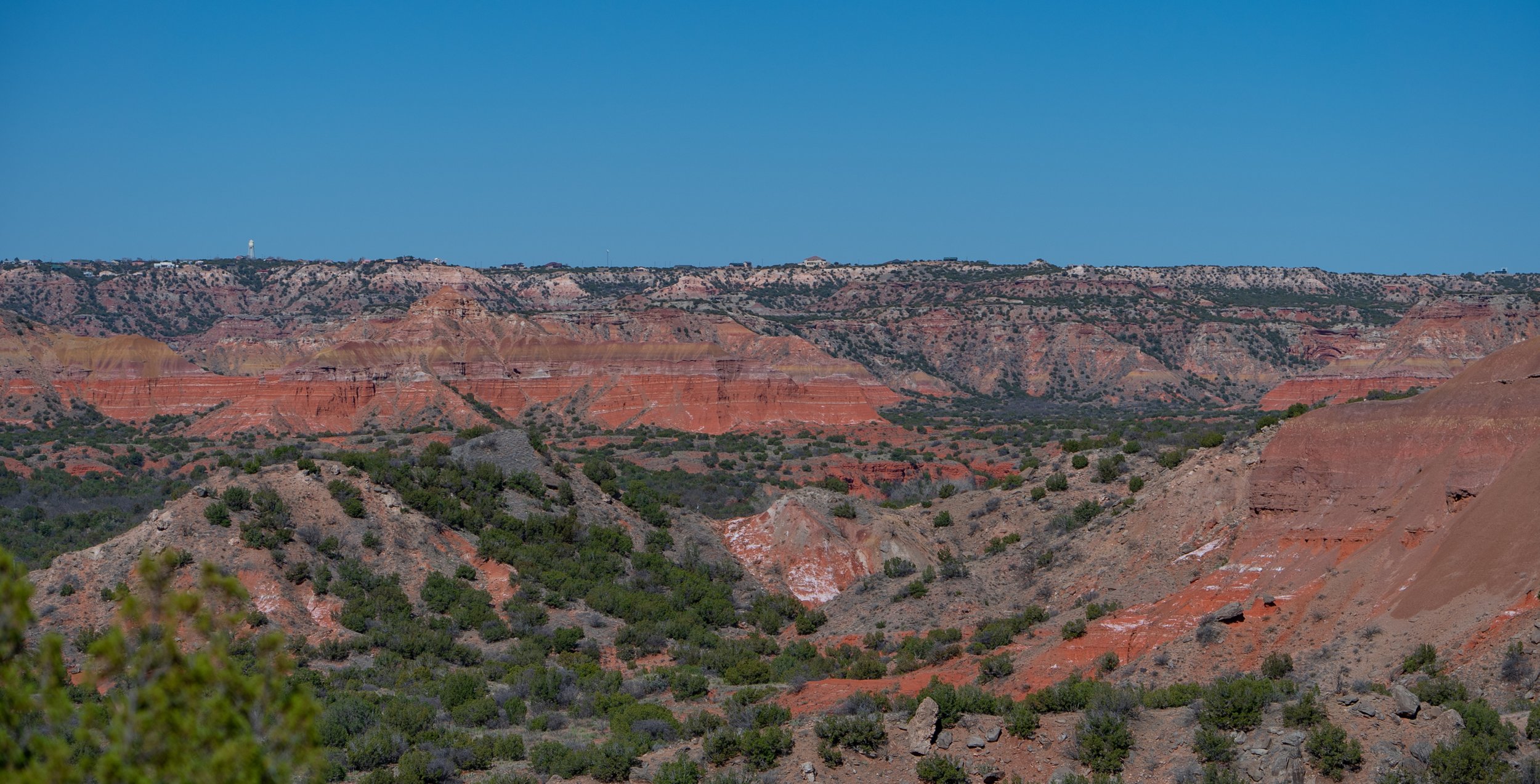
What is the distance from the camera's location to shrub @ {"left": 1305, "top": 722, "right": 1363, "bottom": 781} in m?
16.3

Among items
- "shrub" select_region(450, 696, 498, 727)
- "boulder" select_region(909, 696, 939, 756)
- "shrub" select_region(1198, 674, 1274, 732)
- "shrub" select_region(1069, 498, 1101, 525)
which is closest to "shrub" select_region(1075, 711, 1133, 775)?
"shrub" select_region(1198, 674, 1274, 732)

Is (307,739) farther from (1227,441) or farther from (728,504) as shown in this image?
(728,504)

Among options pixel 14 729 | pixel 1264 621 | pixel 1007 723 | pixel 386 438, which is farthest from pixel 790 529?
pixel 386 438

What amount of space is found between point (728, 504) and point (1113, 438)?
1779cm

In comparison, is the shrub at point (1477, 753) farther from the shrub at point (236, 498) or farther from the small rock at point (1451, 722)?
the shrub at point (236, 498)

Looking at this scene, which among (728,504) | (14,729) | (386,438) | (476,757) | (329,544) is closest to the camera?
(14,729)

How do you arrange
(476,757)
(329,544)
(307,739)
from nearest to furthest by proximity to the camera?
1. (307,739)
2. (476,757)
3. (329,544)

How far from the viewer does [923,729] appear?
18.7 meters

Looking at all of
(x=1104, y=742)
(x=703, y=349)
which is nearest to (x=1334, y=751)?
(x=1104, y=742)

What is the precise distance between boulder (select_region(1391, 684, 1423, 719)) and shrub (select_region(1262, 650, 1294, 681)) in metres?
3.73

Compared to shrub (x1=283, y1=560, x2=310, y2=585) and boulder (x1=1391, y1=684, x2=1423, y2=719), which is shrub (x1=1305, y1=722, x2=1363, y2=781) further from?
shrub (x1=283, y1=560, x2=310, y2=585)

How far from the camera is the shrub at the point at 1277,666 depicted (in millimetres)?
21312

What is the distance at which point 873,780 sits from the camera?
18.1m

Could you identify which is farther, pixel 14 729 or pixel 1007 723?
pixel 1007 723
